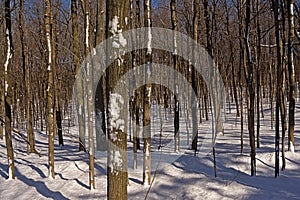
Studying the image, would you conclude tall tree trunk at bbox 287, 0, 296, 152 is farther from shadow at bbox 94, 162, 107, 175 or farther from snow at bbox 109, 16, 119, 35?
snow at bbox 109, 16, 119, 35

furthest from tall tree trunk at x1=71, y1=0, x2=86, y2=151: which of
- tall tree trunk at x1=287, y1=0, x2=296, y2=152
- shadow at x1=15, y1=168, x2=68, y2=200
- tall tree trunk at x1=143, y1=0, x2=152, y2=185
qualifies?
tall tree trunk at x1=287, y1=0, x2=296, y2=152

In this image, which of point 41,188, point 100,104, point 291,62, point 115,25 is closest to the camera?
point 115,25

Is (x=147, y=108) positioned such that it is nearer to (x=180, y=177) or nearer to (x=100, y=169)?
(x=180, y=177)

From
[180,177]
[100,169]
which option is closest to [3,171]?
[100,169]

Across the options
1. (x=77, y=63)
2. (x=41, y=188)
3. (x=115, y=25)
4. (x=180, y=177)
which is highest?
(x=77, y=63)

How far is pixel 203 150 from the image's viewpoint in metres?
11.4

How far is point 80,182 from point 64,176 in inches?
34.5

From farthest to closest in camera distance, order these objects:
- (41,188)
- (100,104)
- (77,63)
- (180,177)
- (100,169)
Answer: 1. (100,104)
2. (77,63)
3. (100,169)
4. (41,188)
5. (180,177)

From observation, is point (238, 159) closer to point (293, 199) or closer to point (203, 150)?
point (203, 150)

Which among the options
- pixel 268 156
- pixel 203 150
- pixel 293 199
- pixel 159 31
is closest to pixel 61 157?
pixel 203 150

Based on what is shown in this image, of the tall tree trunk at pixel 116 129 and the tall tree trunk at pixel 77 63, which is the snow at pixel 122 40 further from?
the tall tree trunk at pixel 77 63

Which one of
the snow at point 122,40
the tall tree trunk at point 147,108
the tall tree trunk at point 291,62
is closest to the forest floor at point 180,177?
→ the tall tree trunk at point 147,108

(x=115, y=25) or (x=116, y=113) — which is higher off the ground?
(x=115, y=25)

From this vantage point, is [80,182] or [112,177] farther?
[80,182]
